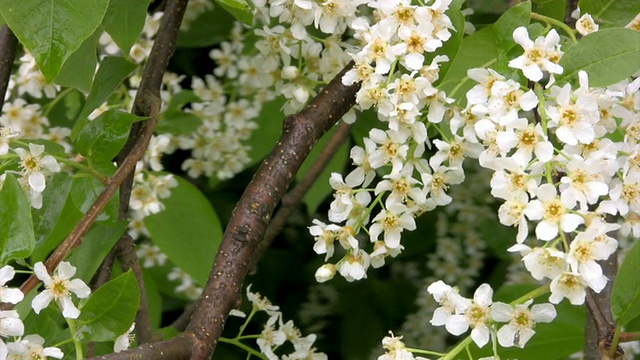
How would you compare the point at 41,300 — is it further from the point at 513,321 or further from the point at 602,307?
the point at 602,307

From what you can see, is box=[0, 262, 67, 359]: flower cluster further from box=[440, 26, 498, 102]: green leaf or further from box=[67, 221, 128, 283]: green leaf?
box=[440, 26, 498, 102]: green leaf

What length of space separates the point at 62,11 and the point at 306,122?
377mm

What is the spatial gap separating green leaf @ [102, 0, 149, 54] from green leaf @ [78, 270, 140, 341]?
0.43 metres

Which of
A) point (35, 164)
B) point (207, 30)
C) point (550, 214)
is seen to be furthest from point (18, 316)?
point (207, 30)

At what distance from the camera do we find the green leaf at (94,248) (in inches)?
50.6

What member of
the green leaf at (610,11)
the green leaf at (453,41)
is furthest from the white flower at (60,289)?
the green leaf at (610,11)

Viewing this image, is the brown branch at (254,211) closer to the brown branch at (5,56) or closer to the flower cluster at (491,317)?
the flower cluster at (491,317)

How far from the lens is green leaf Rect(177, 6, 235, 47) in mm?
2158

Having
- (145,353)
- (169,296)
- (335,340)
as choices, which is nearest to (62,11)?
(145,353)

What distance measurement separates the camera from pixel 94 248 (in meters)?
1.30

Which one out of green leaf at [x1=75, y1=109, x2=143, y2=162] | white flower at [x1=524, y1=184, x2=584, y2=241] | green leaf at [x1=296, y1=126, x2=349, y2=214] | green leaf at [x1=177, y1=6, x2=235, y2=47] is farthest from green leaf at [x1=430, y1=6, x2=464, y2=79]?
green leaf at [x1=177, y1=6, x2=235, y2=47]

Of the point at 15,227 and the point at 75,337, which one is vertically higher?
the point at 15,227

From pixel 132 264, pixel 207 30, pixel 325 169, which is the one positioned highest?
pixel 132 264

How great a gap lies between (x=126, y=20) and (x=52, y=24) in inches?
13.7
